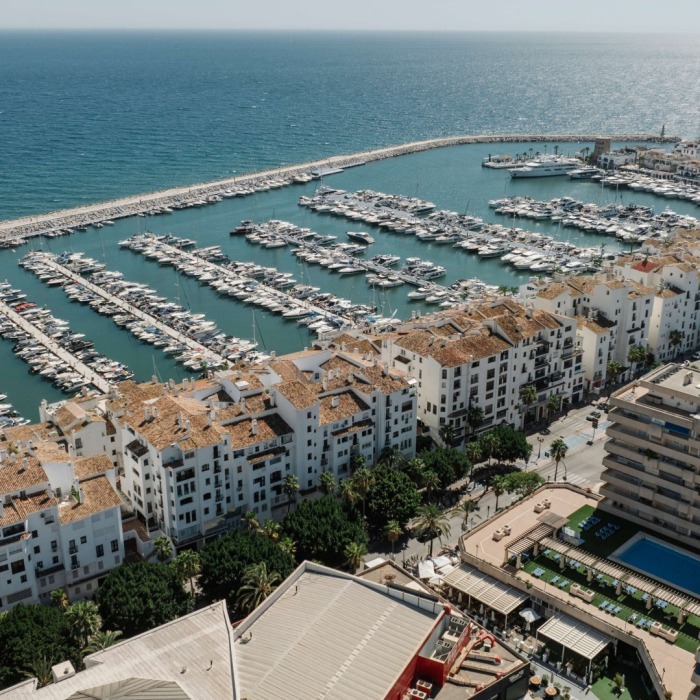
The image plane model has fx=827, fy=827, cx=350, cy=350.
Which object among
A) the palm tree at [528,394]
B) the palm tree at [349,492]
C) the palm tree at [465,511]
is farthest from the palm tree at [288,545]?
the palm tree at [528,394]

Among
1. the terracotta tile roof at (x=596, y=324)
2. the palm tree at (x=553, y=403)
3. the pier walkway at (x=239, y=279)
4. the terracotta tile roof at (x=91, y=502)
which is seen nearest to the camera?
the terracotta tile roof at (x=91, y=502)

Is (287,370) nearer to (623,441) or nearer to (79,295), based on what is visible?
(623,441)

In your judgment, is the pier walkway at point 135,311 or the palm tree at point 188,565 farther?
the pier walkway at point 135,311

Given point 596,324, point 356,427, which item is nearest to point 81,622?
point 356,427

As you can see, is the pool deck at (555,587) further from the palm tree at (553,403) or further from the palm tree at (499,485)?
the palm tree at (553,403)

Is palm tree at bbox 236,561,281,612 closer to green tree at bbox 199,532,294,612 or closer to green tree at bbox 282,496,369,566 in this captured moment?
green tree at bbox 199,532,294,612

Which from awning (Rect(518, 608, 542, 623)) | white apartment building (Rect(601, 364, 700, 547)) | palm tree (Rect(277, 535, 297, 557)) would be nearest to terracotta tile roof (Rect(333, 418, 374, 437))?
palm tree (Rect(277, 535, 297, 557))
